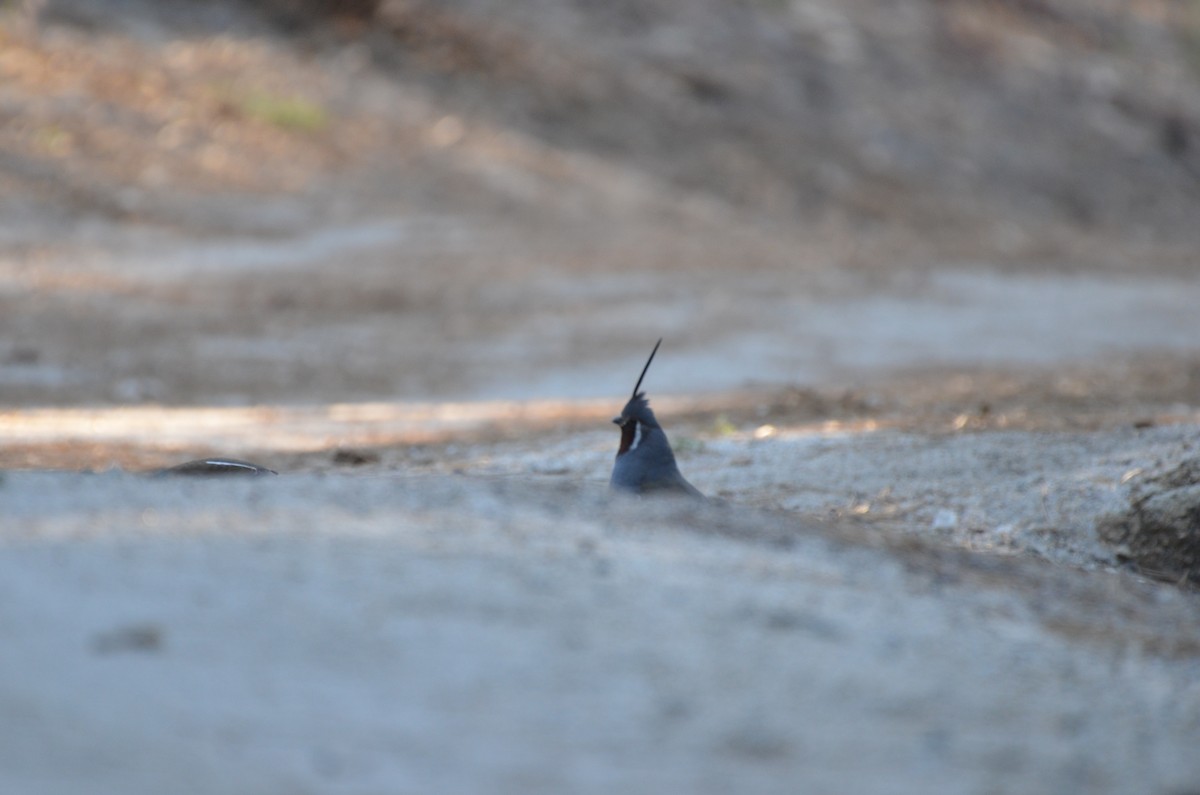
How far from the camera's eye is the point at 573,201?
17.4m

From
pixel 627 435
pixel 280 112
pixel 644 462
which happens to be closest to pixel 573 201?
pixel 280 112

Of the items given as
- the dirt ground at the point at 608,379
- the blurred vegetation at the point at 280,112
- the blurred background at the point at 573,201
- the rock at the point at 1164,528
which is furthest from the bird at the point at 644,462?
the blurred vegetation at the point at 280,112

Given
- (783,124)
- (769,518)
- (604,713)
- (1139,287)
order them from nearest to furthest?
(604,713) → (769,518) → (1139,287) → (783,124)

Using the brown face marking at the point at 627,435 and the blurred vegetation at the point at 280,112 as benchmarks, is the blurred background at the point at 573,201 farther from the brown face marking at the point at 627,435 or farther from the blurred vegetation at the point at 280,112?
the brown face marking at the point at 627,435

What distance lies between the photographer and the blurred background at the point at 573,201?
12414mm

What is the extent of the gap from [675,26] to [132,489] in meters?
19.0

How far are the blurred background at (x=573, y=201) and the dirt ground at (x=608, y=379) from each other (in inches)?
3.0

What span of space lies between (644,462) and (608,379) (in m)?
6.75

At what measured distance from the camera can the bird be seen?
5.23 metres

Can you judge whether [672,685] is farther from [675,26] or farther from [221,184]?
[675,26]

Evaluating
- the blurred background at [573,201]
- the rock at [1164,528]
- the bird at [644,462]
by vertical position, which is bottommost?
the rock at [1164,528]

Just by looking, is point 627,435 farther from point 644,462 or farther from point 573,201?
point 573,201

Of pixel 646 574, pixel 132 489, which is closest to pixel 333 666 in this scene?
pixel 646 574

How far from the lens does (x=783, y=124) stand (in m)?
20.7
